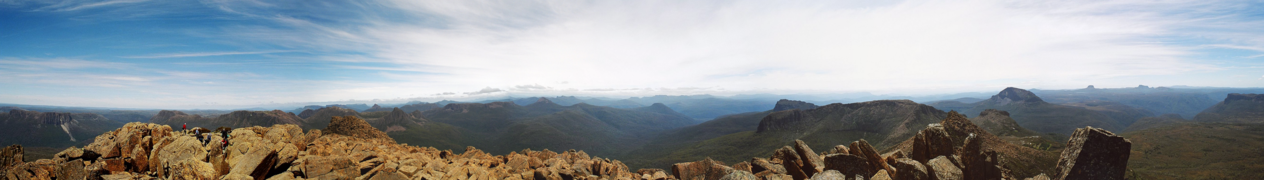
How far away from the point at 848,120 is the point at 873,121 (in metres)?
12.3

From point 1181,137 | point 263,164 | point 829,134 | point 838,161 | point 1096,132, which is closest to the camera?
point 1096,132

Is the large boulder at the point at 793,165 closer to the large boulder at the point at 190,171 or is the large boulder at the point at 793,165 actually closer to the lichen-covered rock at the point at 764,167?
the lichen-covered rock at the point at 764,167

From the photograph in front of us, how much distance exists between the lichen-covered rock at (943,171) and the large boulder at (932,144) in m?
7.79

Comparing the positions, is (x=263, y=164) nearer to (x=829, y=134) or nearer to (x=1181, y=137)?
(x=829, y=134)

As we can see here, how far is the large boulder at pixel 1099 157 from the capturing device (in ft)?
53.8

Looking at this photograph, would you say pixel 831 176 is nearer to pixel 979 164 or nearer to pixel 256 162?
pixel 979 164

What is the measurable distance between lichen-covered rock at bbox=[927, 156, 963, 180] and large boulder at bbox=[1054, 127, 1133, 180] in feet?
16.3

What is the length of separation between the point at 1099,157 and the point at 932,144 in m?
8.11

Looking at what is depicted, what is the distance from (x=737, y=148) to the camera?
7446 inches

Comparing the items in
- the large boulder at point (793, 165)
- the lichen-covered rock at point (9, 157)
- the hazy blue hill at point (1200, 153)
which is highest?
the lichen-covered rock at point (9, 157)

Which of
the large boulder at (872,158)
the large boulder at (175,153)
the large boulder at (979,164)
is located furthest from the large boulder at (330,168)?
the large boulder at (979,164)

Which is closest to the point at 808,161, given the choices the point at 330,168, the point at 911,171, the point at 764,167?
the point at 764,167

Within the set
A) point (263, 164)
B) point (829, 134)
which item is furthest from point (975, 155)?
point (829, 134)

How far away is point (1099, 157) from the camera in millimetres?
16641
